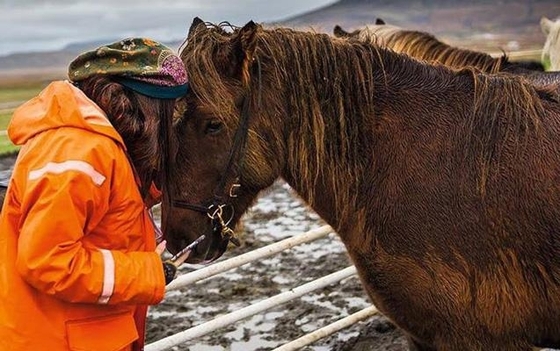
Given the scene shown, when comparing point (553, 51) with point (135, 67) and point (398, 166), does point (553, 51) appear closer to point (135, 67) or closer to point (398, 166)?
point (398, 166)

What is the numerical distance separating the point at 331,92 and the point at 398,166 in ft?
1.05

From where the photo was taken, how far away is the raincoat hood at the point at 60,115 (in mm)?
1538

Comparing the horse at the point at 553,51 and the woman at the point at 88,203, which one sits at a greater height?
the woman at the point at 88,203

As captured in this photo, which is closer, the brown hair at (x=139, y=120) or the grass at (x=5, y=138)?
the brown hair at (x=139, y=120)

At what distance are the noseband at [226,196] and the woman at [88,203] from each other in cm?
18

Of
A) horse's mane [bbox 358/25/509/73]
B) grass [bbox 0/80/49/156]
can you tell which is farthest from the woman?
grass [bbox 0/80/49/156]

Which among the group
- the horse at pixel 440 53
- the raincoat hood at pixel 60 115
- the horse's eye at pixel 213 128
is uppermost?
the raincoat hood at pixel 60 115

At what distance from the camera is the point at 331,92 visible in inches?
75.5

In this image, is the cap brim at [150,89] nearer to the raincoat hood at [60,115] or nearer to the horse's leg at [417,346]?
the raincoat hood at [60,115]

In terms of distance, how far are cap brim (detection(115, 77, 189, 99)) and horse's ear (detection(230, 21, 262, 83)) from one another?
207mm

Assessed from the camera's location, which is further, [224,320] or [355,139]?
[224,320]

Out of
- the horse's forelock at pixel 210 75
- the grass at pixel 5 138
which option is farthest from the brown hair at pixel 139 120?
the grass at pixel 5 138

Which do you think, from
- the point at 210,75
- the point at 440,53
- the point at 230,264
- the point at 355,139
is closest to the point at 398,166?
the point at 355,139

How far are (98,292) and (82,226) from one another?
18 cm
